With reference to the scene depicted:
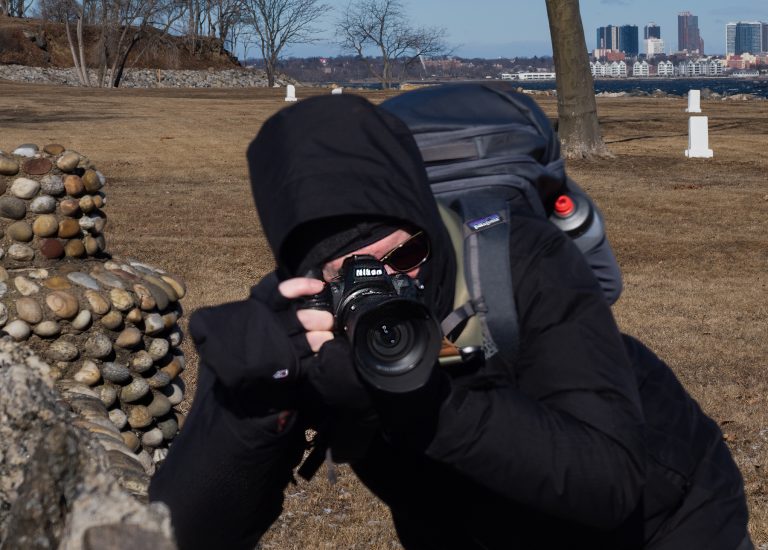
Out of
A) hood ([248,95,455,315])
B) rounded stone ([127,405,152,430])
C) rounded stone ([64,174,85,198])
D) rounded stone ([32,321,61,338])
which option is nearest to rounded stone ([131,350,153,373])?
rounded stone ([127,405,152,430])

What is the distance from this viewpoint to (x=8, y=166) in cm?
544

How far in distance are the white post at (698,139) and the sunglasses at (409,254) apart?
57.6ft

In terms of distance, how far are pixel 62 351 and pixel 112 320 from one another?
0.91 feet

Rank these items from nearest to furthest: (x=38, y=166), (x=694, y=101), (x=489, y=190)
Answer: (x=489, y=190), (x=38, y=166), (x=694, y=101)

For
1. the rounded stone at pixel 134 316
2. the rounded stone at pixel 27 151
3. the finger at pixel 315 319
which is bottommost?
the rounded stone at pixel 134 316

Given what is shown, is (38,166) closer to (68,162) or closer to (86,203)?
(68,162)

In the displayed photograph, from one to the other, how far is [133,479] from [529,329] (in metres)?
1.97

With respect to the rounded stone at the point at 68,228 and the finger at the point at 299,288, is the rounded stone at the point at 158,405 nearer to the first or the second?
the rounded stone at the point at 68,228

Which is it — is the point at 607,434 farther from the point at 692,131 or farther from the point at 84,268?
the point at 692,131

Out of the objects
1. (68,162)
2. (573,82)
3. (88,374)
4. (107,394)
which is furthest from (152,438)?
(573,82)

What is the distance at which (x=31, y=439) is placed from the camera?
5.85 feet

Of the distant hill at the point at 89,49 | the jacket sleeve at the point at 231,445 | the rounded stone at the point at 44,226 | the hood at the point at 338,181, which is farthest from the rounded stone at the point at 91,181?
the distant hill at the point at 89,49

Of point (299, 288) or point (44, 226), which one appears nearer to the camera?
point (299, 288)

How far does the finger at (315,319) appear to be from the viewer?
162 cm
